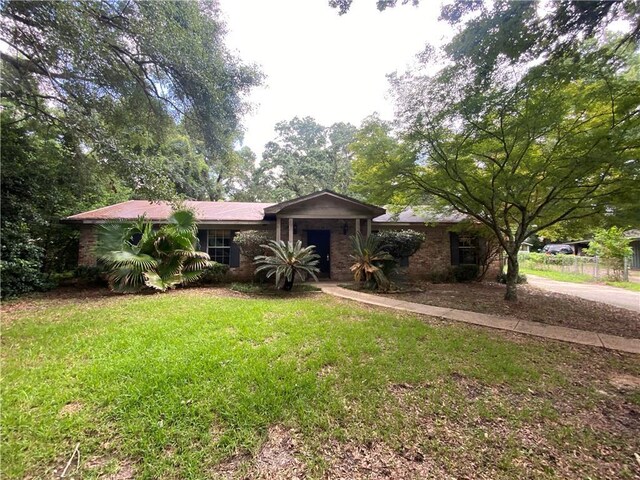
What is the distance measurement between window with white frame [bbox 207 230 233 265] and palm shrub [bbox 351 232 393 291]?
17.7 ft

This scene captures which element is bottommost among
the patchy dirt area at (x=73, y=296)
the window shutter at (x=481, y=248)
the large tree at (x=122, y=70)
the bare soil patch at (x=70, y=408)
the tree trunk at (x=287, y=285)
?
the bare soil patch at (x=70, y=408)

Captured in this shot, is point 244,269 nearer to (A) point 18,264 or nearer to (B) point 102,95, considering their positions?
(A) point 18,264

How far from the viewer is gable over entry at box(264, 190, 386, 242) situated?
399 inches

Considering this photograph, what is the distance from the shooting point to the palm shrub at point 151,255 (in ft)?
25.3

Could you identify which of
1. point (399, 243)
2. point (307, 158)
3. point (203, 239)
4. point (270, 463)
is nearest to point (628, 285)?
point (399, 243)

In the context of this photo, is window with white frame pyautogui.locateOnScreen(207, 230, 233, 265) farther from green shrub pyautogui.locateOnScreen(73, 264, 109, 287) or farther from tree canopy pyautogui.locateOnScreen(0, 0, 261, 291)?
green shrub pyautogui.locateOnScreen(73, 264, 109, 287)

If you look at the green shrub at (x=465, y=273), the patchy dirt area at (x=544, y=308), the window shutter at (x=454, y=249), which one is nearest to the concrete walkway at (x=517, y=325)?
the patchy dirt area at (x=544, y=308)

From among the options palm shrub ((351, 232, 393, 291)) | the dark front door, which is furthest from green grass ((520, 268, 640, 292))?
the dark front door

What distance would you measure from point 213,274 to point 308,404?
7861 millimetres

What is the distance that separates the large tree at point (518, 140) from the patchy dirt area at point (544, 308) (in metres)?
0.87

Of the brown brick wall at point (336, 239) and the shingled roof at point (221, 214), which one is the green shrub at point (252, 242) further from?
the brown brick wall at point (336, 239)

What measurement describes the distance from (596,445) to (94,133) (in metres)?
9.89

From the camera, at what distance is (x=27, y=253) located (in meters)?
7.82

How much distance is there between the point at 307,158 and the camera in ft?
91.1
